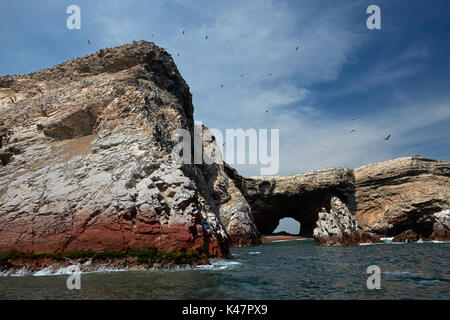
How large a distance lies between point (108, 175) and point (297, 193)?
53861mm

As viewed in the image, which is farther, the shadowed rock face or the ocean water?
the shadowed rock face

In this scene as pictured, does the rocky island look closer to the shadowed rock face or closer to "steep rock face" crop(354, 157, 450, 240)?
"steep rock face" crop(354, 157, 450, 240)

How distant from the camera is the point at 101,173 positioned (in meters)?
22.7

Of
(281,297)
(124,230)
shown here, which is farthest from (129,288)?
(124,230)

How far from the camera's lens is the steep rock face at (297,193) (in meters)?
65.4

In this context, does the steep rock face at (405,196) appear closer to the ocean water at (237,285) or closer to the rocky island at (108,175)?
the rocky island at (108,175)

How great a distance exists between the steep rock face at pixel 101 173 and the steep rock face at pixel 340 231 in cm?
2539

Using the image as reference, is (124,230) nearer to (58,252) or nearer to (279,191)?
(58,252)

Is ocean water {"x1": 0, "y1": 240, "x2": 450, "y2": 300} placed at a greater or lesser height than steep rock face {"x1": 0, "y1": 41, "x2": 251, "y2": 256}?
lesser

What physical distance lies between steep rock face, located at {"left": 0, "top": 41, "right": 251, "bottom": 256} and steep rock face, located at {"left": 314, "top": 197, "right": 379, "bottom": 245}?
Answer: 2539 centimetres

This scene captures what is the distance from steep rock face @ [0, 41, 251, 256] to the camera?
19406 millimetres

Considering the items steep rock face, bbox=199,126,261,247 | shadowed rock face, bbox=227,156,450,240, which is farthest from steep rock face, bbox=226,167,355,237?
steep rock face, bbox=199,126,261,247

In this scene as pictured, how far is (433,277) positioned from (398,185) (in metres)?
53.4

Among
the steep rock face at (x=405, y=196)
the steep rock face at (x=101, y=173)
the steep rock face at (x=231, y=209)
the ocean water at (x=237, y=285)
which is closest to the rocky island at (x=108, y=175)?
the steep rock face at (x=101, y=173)
